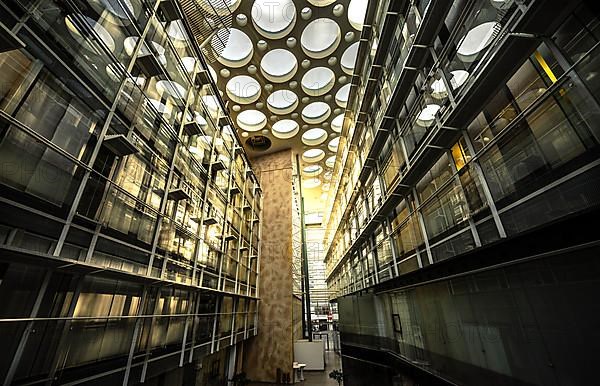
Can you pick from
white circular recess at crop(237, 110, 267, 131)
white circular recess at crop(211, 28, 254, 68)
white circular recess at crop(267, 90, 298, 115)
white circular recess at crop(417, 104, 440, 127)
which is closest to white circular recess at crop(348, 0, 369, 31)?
white circular recess at crop(211, 28, 254, 68)

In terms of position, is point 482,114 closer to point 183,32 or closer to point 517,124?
point 517,124

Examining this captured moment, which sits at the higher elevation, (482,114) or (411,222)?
(482,114)

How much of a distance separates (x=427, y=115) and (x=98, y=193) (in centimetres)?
777

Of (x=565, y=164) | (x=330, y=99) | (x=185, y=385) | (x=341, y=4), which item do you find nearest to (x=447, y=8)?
(x=565, y=164)

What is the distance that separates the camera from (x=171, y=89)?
7.97m

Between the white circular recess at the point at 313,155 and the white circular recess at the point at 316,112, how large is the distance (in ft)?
14.1

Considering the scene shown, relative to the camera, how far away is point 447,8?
5.30m

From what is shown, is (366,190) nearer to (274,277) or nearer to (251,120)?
(274,277)

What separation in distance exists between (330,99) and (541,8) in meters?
14.6

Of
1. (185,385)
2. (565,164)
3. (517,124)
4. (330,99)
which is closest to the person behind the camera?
(565,164)

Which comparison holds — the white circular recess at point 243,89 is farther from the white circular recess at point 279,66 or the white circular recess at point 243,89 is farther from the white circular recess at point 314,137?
the white circular recess at point 314,137

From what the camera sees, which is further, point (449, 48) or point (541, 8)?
point (449, 48)

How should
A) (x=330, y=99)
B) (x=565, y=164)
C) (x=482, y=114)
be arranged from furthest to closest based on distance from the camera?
1. (x=330, y=99)
2. (x=482, y=114)
3. (x=565, y=164)

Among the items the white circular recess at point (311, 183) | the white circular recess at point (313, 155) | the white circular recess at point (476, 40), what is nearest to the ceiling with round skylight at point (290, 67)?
the white circular recess at point (313, 155)
